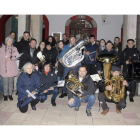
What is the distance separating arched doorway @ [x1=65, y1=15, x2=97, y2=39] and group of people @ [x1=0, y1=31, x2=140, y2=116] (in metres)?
4.18

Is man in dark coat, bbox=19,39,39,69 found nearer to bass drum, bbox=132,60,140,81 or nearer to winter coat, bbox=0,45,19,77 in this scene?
winter coat, bbox=0,45,19,77

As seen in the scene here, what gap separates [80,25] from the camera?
32.9ft

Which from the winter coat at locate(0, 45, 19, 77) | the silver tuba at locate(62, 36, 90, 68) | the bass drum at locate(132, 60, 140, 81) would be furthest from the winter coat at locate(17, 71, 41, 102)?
the bass drum at locate(132, 60, 140, 81)

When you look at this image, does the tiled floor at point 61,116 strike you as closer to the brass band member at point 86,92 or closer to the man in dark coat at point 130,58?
the brass band member at point 86,92

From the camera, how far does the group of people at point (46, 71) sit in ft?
12.4

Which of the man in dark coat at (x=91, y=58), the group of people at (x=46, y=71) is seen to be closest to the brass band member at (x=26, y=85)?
the group of people at (x=46, y=71)

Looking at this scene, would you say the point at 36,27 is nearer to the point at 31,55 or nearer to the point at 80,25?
the point at 31,55

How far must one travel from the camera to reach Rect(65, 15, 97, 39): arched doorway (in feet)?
31.8

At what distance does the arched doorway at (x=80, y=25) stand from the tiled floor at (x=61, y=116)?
6.08 m

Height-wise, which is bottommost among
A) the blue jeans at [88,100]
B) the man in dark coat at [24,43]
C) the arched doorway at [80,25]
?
the blue jeans at [88,100]

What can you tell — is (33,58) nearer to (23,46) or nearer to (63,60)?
(23,46)
